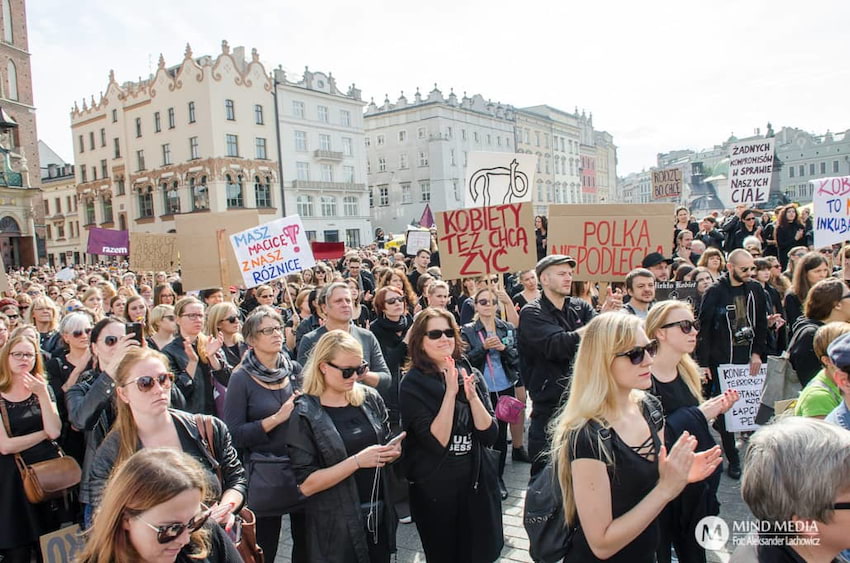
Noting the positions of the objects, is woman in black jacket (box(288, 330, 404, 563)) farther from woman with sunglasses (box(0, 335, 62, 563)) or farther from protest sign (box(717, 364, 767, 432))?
protest sign (box(717, 364, 767, 432))

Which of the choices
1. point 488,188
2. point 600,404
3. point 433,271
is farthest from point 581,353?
point 433,271

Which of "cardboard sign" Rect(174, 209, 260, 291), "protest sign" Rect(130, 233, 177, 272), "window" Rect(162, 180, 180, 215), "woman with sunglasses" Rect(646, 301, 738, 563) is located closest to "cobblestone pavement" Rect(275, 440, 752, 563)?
"woman with sunglasses" Rect(646, 301, 738, 563)

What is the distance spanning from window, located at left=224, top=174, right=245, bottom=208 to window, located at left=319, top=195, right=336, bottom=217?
6736mm

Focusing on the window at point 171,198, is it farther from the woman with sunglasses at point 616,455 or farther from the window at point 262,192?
the woman with sunglasses at point 616,455

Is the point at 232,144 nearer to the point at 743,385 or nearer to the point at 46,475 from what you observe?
the point at 46,475

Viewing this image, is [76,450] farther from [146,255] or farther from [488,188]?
[146,255]

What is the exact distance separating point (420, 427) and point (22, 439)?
8.62 ft

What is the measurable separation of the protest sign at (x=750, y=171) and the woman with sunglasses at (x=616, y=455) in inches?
354

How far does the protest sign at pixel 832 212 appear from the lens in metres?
7.21

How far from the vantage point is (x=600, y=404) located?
2541 millimetres

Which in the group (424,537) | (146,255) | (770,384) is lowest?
(424,537)

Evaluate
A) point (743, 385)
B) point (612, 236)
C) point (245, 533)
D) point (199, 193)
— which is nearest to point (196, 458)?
point (245, 533)

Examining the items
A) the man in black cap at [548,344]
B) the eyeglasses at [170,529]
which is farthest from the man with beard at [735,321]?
the eyeglasses at [170,529]

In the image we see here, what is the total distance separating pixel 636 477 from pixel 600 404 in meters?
0.32
